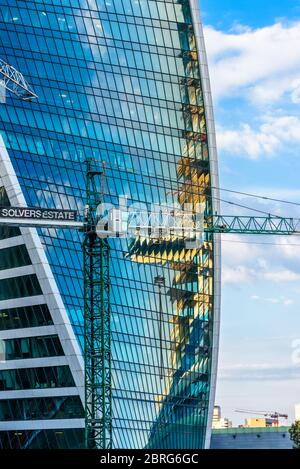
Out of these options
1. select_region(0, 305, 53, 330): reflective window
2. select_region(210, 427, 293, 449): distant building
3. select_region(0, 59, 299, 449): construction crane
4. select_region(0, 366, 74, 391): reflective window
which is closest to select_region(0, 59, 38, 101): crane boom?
select_region(0, 59, 299, 449): construction crane

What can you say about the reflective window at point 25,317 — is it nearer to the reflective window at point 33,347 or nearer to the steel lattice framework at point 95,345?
the reflective window at point 33,347

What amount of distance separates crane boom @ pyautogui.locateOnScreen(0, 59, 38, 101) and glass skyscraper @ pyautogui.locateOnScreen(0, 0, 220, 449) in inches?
37.2

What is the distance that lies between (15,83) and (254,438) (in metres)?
86.9

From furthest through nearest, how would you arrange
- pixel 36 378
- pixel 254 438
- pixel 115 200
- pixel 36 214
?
pixel 254 438, pixel 115 200, pixel 36 378, pixel 36 214

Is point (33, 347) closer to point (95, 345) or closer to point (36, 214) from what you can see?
point (95, 345)

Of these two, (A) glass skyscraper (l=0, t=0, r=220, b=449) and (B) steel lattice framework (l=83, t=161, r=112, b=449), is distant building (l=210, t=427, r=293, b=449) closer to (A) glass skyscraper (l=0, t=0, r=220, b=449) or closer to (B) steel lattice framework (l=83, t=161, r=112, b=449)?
(A) glass skyscraper (l=0, t=0, r=220, b=449)

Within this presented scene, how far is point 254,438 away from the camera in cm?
17712

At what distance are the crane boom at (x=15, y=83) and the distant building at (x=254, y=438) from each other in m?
80.8

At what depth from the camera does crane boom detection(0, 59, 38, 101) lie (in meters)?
116

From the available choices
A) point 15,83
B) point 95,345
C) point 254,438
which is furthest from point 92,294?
point 254,438
